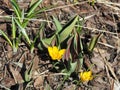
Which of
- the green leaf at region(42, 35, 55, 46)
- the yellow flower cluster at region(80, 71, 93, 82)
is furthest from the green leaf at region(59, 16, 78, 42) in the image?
the yellow flower cluster at region(80, 71, 93, 82)

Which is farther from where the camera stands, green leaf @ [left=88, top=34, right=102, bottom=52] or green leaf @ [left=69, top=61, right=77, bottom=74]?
green leaf @ [left=88, top=34, right=102, bottom=52]

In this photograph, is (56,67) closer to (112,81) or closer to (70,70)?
(70,70)

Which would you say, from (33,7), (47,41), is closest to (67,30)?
(47,41)

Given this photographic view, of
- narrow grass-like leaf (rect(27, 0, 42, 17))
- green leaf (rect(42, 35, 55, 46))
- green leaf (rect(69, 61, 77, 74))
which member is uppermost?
narrow grass-like leaf (rect(27, 0, 42, 17))

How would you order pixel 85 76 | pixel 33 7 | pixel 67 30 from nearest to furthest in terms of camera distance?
1. pixel 85 76
2. pixel 67 30
3. pixel 33 7

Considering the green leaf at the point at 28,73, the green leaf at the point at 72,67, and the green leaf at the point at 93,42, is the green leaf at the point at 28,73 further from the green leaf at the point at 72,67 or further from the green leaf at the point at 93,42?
the green leaf at the point at 93,42

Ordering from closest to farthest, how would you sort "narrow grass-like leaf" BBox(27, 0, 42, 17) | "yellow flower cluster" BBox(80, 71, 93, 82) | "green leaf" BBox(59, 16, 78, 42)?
1. "yellow flower cluster" BBox(80, 71, 93, 82)
2. "green leaf" BBox(59, 16, 78, 42)
3. "narrow grass-like leaf" BBox(27, 0, 42, 17)

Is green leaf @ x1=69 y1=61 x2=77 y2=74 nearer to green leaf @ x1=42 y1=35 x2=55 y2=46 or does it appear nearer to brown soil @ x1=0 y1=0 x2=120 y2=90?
brown soil @ x1=0 y1=0 x2=120 y2=90

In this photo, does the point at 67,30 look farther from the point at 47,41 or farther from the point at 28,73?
the point at 28,73

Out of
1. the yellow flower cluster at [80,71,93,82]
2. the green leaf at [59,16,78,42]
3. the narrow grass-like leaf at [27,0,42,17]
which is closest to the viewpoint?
the yellow flower cluster at [80,71,93,82]

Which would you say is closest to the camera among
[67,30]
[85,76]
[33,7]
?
[85,76]
